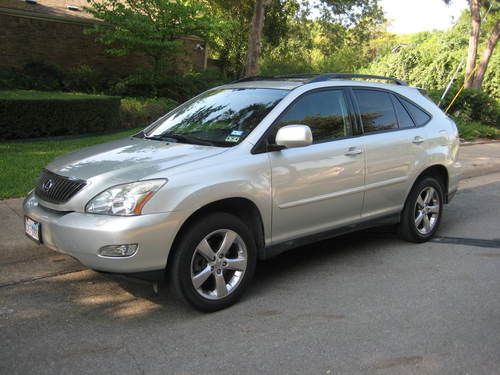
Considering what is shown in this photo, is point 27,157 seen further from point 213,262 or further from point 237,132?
point 213,262

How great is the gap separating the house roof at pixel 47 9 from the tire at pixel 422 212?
1442cm

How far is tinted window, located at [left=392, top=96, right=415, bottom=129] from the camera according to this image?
18.7 ft

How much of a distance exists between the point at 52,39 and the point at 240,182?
16854 mm

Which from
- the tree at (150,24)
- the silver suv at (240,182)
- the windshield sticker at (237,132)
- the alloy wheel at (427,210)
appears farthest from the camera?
the tree at (150,24)

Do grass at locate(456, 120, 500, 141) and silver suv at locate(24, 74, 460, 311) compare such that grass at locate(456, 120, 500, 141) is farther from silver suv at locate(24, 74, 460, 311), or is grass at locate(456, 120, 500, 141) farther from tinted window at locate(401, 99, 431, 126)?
silver suv at locate(24, 74, 460, 311)

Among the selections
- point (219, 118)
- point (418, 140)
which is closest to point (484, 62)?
point (418, 140)

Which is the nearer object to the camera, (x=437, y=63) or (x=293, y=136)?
(x=293, y=136)

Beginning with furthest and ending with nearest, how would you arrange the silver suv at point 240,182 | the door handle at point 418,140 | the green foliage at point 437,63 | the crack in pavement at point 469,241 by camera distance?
the green foliage at point 437,63
the crack in pavement at point 469,241
the door handle at point 418,140
the silver suv at point 240,182

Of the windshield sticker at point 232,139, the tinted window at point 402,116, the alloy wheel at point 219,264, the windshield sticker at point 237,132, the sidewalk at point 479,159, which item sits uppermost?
the tinted window at point 402,116

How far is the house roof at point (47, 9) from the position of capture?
1805 centimetres

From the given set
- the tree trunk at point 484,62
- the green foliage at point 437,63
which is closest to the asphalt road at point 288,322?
the tree trunk at point 484,62

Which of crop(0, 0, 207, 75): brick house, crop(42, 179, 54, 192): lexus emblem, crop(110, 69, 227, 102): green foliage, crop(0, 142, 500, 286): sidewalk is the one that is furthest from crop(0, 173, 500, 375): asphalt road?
crop(0, 0, 207, 75): brick house

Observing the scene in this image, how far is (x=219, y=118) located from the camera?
4867mm

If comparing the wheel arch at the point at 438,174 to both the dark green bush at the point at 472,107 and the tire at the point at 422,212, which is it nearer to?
the tire at the point at 422,212
